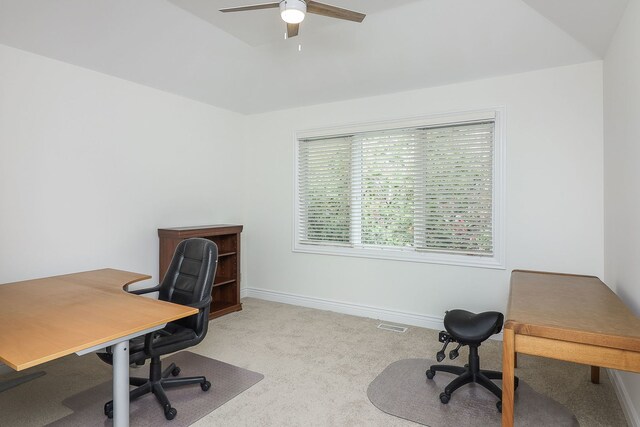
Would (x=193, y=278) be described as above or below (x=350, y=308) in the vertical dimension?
above

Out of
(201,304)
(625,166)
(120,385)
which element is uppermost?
(625,166)

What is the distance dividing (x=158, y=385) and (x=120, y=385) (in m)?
0.60

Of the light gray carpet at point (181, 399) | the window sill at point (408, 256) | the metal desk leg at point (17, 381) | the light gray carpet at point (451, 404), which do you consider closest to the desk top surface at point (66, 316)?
the metal desk leg at point (17, 381)

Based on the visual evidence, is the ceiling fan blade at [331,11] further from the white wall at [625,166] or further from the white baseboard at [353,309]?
the white baseboard at [353,309]

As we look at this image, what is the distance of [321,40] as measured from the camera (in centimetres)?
334

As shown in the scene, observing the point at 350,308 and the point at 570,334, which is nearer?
the point at 570,334

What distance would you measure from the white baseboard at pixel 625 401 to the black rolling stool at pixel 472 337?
2.20 feet

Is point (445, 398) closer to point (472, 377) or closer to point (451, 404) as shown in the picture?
point (451, 404)

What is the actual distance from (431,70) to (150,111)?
2918 mm

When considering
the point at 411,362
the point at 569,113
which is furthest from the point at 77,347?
the point at 569,113

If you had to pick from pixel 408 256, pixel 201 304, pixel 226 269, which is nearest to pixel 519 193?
pixel 408 256

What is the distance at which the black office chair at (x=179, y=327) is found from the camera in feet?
7.07

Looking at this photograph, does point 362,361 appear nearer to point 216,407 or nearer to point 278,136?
point 216,407

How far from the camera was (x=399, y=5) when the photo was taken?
2.84 m
